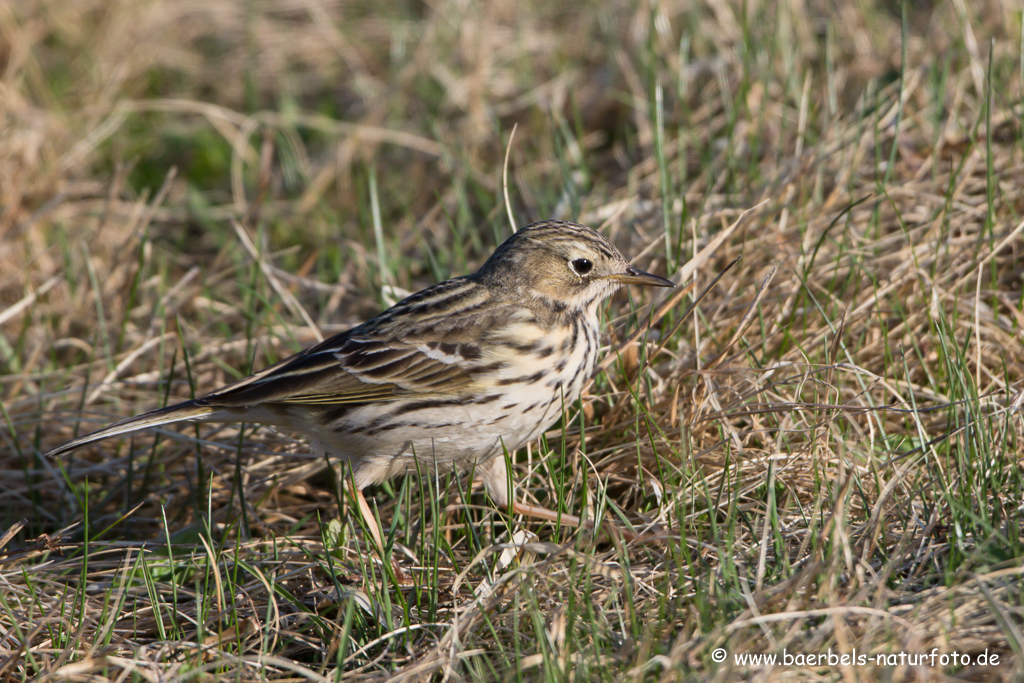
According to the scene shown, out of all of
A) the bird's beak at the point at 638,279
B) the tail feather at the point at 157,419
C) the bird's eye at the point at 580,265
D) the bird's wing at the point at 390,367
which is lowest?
the tail feather at the point at 157,419

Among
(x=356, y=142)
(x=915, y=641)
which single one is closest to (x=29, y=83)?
(x=356, y=142)

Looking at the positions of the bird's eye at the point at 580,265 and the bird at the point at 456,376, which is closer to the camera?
the bird at the point at 456,376

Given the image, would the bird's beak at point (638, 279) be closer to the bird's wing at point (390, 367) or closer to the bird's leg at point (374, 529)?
the bird's wing at point (390, 367)

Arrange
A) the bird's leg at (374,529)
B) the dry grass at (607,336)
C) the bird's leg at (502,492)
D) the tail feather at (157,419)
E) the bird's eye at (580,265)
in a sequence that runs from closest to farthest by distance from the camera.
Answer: the dry grass at (607,336) → the bird's leg at (374,529) → the bird's leg at (502,492) → the tail feather at (157,419) → the bird's eye at (580,265)

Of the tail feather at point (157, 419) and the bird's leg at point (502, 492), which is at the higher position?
the tail feather at point (157, 419)

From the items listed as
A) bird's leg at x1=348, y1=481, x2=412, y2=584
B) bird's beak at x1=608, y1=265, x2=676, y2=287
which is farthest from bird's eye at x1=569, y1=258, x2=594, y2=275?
bird's leg at x1=348, y1=481, x2=412, y2=584

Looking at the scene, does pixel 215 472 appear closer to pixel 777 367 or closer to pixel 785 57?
pixel 777 367

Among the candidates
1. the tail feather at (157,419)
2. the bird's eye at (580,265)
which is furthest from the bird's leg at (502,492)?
the tail feather at (157,419)

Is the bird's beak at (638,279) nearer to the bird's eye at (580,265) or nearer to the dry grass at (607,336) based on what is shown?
the bird's eye at (580,265)

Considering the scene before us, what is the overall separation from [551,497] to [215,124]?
5570 millimetres

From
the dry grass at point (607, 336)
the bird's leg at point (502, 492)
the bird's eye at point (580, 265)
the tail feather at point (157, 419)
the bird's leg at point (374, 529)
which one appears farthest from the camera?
the bird's eye at point (580, 265)

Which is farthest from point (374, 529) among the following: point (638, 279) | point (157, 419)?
point (638, 279)

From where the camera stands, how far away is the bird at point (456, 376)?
4160 millimetres

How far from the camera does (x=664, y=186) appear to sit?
5.48 metres
